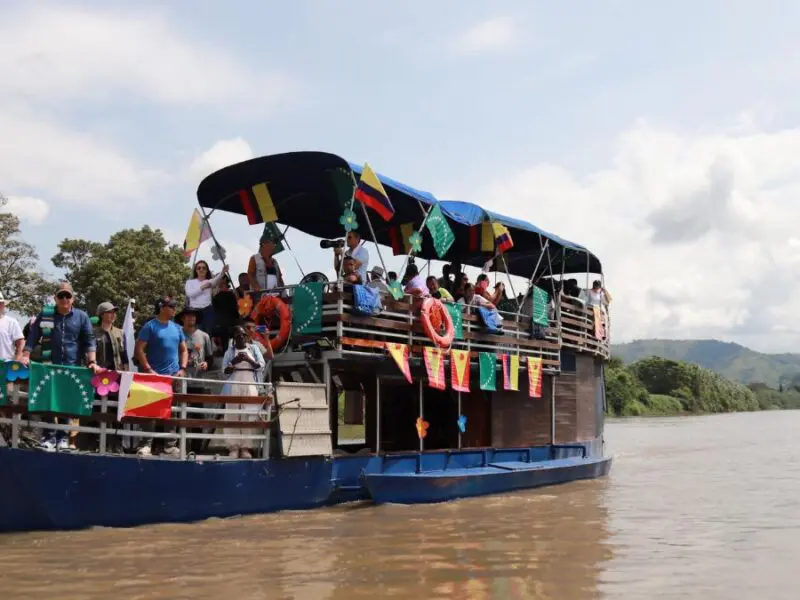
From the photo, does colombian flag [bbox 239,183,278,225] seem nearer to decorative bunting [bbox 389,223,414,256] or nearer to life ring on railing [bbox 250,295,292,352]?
life ring on railing [bbox 250,295,292,352]

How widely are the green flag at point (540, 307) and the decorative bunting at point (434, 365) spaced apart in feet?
8.95

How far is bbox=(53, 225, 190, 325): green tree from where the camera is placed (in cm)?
2891

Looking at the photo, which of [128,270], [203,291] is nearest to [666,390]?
[128,270]

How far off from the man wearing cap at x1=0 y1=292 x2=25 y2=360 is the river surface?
1.76 meters

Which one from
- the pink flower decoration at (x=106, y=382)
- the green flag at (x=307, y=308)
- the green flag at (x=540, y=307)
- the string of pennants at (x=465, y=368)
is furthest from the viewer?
the green flag at (x=540, y=307)

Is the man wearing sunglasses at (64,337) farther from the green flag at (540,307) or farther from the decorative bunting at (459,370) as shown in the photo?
the green flag at (540,307)

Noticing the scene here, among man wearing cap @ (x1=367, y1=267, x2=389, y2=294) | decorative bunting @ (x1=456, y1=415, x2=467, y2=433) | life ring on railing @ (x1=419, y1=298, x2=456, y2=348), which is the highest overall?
man wearing cap @ (x1=367, y1=267, x2=389, y2=294)

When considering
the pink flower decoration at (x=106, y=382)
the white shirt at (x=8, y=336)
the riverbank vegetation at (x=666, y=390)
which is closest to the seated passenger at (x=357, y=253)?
the pink flower decoration at (x=106, y=382)

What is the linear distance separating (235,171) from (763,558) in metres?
8.07

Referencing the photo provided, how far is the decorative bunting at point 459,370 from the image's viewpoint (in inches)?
466

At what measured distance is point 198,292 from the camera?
37.2ft

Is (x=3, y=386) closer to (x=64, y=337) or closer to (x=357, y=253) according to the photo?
(x=64, y=337)

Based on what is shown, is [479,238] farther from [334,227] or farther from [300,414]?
[300,414]

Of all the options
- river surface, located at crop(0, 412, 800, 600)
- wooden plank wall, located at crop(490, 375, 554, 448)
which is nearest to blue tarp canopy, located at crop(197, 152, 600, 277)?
wooden plank wall, located at crop(490, 375, 554, 448)
